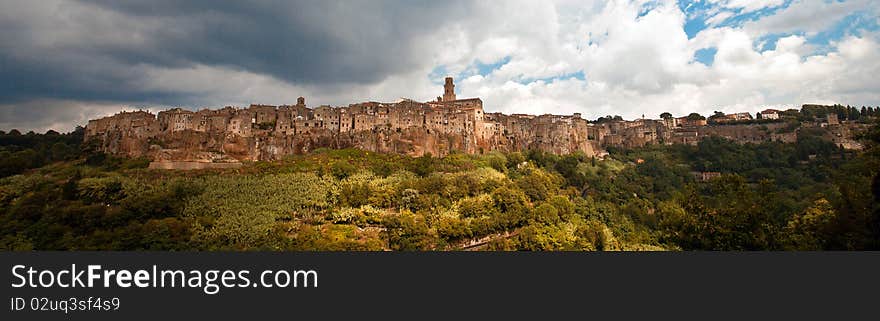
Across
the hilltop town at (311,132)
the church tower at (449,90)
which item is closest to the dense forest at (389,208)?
the hilltop town at (311,132)

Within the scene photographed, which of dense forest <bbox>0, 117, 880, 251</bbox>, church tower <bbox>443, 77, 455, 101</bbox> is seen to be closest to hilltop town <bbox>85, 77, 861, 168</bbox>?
dense forest <bbox>0, 117, 880, 251</bbox>

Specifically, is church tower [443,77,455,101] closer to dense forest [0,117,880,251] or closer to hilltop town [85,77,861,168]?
hilltop town [85,77,861,168]

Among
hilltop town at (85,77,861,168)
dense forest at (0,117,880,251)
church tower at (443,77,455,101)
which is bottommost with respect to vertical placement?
dense forest at (0,117,880,251)

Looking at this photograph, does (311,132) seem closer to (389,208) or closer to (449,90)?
(389,208)

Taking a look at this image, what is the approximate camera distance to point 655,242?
43.4 metres

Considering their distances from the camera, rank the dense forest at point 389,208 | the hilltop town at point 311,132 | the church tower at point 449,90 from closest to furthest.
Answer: the dense forest at point 389,208 → the hilltop town at point 311,132 → the church tower at point 449,90

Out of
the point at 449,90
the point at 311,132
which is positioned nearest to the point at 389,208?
the point at 311,132

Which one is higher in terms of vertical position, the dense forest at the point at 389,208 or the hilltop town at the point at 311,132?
the hilltop town at the point at 311,132

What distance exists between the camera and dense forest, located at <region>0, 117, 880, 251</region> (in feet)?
80.4

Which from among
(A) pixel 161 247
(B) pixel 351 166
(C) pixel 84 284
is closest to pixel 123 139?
(B) pixel 351 166

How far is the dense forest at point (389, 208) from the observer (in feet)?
80.4

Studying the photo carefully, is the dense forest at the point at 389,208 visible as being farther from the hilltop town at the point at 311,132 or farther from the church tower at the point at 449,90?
the church tower at the point at 449,90

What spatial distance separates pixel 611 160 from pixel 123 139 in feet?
244

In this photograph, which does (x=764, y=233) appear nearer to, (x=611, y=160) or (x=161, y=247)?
(x=161, y=247)
